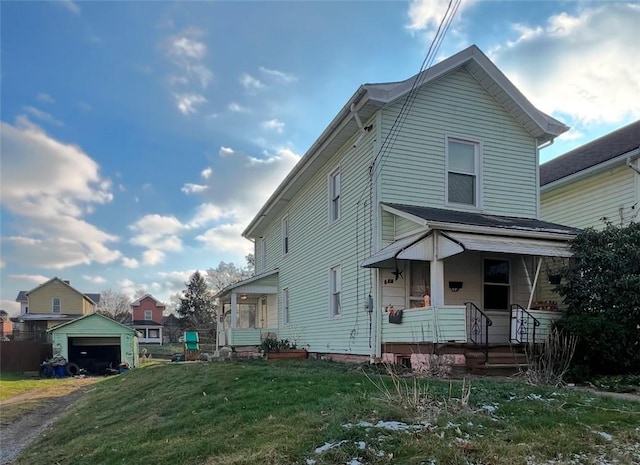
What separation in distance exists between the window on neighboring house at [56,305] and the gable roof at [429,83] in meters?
38.0

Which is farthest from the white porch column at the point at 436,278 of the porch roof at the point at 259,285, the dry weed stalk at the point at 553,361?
the porch roof at the point at 259,285

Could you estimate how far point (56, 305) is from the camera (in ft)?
143

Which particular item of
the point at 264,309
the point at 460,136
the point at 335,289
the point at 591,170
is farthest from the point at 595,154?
the point at 264,309

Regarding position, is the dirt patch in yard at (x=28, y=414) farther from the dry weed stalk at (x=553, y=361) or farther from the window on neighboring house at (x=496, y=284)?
the window on neighboring house at (x=496, y=284)

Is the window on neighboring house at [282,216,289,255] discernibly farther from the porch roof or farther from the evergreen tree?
the evergreen tree

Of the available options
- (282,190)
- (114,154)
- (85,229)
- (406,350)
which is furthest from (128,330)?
(406,350)

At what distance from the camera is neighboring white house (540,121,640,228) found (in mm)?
13070

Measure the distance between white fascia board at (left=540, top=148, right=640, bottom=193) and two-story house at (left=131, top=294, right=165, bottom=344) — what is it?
171 feet

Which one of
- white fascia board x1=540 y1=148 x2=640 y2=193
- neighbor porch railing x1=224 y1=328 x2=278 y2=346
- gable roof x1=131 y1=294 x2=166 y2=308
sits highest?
white fascia board x1=540 y1=148 x2=640 y2=193

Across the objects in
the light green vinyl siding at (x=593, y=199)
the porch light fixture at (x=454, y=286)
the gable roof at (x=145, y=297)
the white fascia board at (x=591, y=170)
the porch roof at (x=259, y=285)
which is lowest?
the gable roof at (x=145, y=297)

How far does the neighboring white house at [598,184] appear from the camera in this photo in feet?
42.9

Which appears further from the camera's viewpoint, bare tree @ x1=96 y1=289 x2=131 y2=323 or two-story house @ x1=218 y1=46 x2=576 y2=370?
bare tree @ x1=96 y1=289 x2=131 y2=323

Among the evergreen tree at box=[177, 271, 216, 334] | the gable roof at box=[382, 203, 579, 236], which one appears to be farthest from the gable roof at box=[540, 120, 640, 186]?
the evergreen tree at box=[177, 271, 216, 334]

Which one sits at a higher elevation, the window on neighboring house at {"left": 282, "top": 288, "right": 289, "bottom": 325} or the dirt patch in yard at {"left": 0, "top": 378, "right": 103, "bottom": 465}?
the window on neighboring house at {"left": 282, "top": 288, "right": 289, "bottom": 325}
